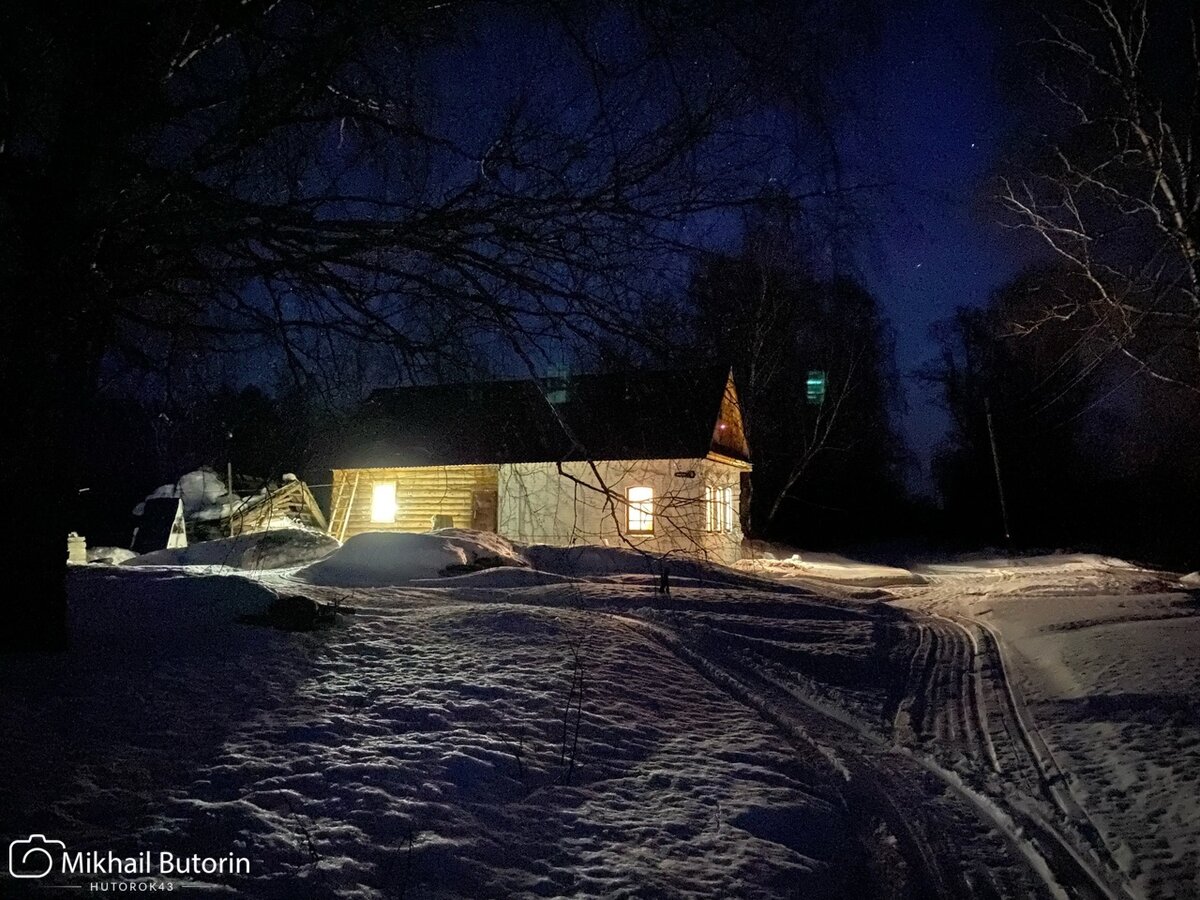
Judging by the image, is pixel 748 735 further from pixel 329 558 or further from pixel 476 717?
pixel 329 558

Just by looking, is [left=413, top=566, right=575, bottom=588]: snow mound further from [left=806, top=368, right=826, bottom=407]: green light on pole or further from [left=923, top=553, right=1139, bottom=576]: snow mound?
[left=923, top=553, right=1139, bottom=576]: snow mound

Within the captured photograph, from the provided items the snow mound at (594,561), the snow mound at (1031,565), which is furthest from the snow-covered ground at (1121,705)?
the snow mound at (1031,565)

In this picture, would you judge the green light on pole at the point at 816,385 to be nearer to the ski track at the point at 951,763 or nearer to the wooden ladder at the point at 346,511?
the ski track at the point at 951,763

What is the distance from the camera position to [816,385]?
71.4ft

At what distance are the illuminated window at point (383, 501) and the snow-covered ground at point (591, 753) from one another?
47.8 ft

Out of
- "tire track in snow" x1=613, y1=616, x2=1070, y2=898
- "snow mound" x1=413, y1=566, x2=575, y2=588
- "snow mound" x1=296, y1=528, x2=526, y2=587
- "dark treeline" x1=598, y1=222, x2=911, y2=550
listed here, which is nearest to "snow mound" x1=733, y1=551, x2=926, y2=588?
"dark treeline" x1=598, y1=222, x2=911, y2=550

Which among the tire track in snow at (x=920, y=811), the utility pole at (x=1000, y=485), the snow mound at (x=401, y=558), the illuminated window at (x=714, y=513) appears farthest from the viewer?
the utility pole at (x=1000, y=485)

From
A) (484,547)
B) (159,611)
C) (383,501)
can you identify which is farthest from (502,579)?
(383,501)

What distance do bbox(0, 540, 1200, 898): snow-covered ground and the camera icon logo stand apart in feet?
0.27

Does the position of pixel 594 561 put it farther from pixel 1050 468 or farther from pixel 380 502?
pixel 1050 468

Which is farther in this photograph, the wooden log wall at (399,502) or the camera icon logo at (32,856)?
the wooden log wall at (399,502)

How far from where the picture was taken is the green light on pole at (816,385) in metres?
21.1

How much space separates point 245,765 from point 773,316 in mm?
4215

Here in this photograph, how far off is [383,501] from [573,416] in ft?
70.2
